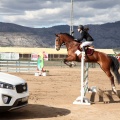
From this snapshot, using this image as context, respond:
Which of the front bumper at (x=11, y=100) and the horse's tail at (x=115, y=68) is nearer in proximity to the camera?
the front bumper at (x=11, y=100)

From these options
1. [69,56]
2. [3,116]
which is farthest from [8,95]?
[69,56]

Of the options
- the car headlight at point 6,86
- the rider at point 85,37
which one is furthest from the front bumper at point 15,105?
the rider at point 85,37

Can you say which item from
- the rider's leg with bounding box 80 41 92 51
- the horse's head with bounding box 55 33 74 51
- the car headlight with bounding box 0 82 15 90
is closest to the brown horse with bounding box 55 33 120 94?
the horse's head with bounding box 55 33 74 51

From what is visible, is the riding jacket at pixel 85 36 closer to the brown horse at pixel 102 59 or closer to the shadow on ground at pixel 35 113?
the brown horse at pixel 102 59

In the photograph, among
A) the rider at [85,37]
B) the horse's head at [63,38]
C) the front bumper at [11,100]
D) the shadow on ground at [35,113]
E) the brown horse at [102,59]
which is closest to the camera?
the front bumper at [11,100]

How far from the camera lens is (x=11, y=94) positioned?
831cm

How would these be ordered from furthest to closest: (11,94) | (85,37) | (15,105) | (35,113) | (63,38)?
1. (63,38)
2. (85,37)
3. (35,113)
4. (15,105)
5. (11,94)

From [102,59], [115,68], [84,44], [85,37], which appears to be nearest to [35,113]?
[84,44]

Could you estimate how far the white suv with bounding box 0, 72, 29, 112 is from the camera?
27.1 ft

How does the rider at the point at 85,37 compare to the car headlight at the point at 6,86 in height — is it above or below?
above

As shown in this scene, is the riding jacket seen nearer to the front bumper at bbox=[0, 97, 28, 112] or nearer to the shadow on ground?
the shadow on ground

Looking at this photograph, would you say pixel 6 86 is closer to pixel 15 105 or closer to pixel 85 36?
pixel 15 105

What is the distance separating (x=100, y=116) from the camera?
9.45 m

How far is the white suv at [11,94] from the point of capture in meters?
8.25
